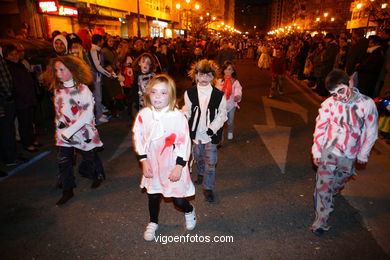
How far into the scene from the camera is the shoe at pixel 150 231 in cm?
306

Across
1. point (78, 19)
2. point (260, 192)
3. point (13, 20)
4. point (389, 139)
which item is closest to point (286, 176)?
point (260, 192)

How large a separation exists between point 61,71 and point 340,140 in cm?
357

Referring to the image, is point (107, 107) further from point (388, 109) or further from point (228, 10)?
point (228, 10)

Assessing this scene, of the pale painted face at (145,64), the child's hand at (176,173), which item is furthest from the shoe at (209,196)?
the pale painted face at (145,64)

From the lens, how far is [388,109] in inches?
217

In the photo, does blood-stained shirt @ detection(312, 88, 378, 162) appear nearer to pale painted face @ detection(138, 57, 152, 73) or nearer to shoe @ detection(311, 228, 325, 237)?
shoe @ detection(311, 228, 325, 237)

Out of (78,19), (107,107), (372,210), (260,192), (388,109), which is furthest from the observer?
(78,19)

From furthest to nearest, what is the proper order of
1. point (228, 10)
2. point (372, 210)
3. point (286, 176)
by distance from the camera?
point (228, 10), point (286, 176), point (372, 210)

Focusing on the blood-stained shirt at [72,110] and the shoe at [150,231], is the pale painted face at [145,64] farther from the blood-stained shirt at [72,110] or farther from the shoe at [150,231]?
the shoe at [150,231]

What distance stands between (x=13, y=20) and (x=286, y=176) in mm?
16118

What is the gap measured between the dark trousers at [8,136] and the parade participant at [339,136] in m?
5.16

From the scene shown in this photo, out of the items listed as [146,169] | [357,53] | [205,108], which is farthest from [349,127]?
[357,53]

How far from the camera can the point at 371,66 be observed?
7.63 metres

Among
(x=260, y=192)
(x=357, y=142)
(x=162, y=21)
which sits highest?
(x=162, y=21)
